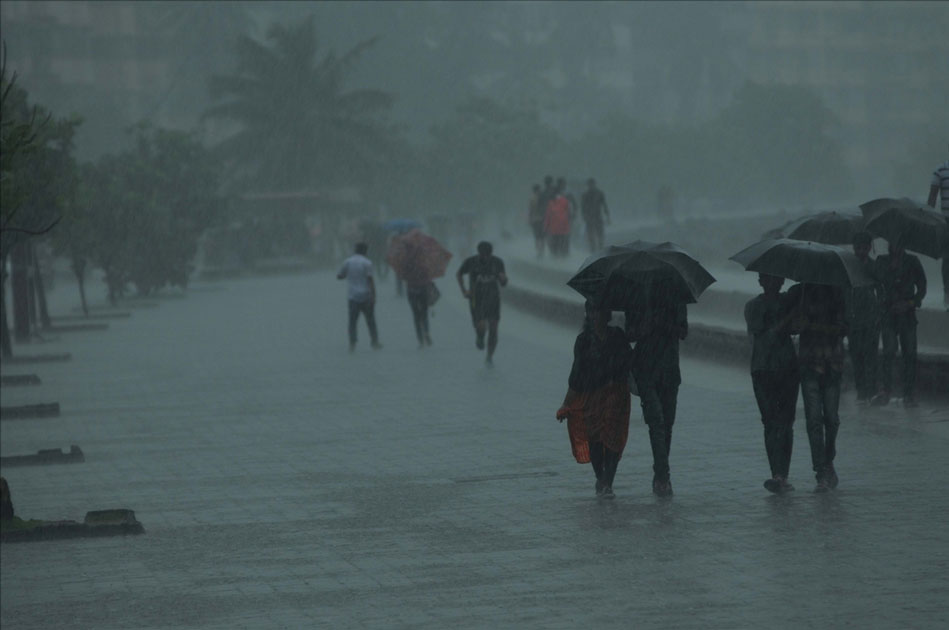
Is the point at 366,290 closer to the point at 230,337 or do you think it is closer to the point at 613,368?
the point at 230,337

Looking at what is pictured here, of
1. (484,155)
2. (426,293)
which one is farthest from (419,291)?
(484,155)

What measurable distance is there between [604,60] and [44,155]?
116899 millimetres

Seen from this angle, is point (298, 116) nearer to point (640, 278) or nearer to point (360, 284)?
point (360, 284)

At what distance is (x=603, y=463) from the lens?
35.9 feet

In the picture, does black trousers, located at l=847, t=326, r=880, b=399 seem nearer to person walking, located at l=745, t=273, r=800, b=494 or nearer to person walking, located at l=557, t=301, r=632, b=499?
person walking, located at l=745, t=273, r=800, b=494

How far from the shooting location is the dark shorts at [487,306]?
2058cm

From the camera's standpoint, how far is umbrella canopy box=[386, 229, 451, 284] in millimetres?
23062

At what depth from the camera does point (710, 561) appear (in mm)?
8805

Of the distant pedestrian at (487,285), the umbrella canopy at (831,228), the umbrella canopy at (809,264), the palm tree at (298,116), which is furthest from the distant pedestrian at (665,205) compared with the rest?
the umbrella canopy at (809,264)

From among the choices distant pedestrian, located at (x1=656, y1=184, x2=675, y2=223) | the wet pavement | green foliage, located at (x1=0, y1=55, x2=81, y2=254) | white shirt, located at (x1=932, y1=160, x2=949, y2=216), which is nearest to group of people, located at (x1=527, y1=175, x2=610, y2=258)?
green foliage, located at (x1=0, y1=55, x2=81, y2=254)

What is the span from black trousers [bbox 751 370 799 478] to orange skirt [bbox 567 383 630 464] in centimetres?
79

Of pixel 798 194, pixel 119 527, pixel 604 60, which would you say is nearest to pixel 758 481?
pixel 119 527

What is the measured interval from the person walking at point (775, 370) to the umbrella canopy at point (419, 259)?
40.6 feet

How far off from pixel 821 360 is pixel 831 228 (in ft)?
13.2
